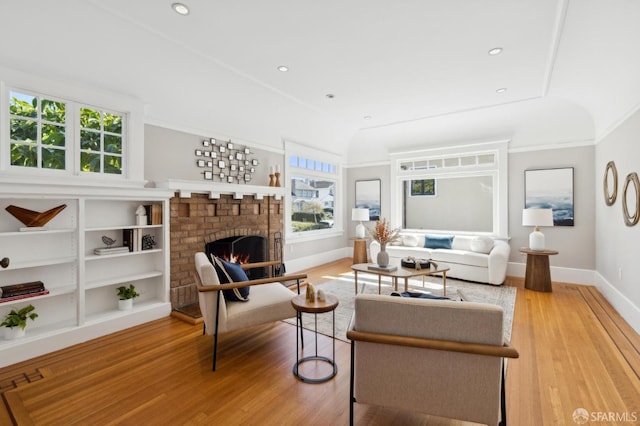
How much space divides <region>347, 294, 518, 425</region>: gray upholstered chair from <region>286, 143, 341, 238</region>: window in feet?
13.6

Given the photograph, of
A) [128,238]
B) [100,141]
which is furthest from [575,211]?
[100,141]

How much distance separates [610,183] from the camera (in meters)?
4.04

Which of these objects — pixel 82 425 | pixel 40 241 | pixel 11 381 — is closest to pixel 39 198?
pixel 40 241

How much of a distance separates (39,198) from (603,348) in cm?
519

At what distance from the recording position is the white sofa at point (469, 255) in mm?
4738

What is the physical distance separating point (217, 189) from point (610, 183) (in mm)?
5252

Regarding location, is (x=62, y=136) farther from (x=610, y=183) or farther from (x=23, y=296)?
(x=610, y=183)

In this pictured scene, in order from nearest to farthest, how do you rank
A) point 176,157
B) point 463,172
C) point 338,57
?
point 338,57 < point 176,157 < point 463,172

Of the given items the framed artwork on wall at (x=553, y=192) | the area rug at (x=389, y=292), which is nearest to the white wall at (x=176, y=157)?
the area rug at (x=389, y=292)

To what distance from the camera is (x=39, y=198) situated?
8.68 ft

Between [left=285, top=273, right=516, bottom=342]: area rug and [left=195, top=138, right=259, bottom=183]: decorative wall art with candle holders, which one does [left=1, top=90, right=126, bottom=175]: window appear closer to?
[left=195, top=138, right=259, bottom=183]: decorative wall art with candle holders

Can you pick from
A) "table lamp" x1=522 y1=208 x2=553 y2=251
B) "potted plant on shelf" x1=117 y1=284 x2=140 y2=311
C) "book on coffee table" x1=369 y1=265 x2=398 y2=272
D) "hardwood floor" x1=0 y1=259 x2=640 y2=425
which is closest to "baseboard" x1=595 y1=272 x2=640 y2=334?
"hardwood floor" x1=0 y1=259 x2=640 y2=425

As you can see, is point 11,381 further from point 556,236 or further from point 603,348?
point 556,236

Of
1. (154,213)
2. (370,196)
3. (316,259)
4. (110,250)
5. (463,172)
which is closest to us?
(110,250)
